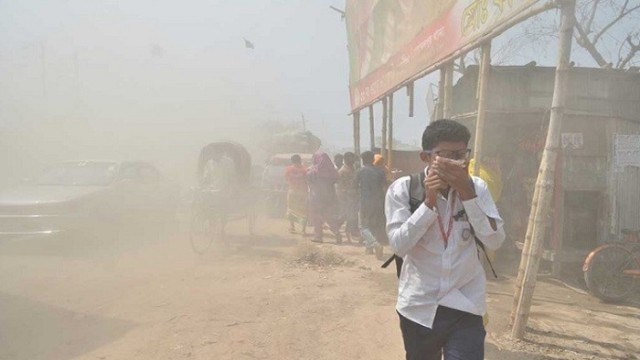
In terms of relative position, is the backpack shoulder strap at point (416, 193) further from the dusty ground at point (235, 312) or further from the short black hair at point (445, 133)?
the dusty ground at point (235, 312)

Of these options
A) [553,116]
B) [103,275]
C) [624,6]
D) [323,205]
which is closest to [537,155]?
[553,116]

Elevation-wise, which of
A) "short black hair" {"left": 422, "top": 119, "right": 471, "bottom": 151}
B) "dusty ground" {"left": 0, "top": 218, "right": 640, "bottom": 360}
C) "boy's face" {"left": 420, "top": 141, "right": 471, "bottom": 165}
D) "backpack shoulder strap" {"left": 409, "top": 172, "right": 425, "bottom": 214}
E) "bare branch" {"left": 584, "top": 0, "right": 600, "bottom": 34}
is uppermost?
"bare branch" {"left": 584, "top": 0, "right": 600, "bottom": 34}

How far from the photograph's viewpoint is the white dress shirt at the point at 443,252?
6.91ft

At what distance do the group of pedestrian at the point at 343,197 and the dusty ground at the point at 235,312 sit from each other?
0.77 m

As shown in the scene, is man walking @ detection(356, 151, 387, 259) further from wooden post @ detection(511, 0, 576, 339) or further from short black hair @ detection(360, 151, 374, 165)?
wooden post @ detection(511, 0, 576, 339)

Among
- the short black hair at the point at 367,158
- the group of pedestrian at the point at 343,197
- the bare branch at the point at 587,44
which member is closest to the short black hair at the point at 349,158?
the group of pedestrian at the point at 343,197

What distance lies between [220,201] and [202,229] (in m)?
0.66

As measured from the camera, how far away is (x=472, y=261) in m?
2.18

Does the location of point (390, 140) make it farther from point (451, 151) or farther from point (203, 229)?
point (451, 151)

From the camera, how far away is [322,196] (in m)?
9.98

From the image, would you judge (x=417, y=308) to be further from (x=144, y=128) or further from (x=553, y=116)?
(x=144, y=128)

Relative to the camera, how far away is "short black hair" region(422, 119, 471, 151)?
2174 millimetres

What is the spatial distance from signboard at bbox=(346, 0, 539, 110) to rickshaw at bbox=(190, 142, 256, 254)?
3.68m

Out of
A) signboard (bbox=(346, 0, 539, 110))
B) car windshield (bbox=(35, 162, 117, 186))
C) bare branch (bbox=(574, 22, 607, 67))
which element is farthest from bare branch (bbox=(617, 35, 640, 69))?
car windshield (bbox=(35, 162, 117, 186))
